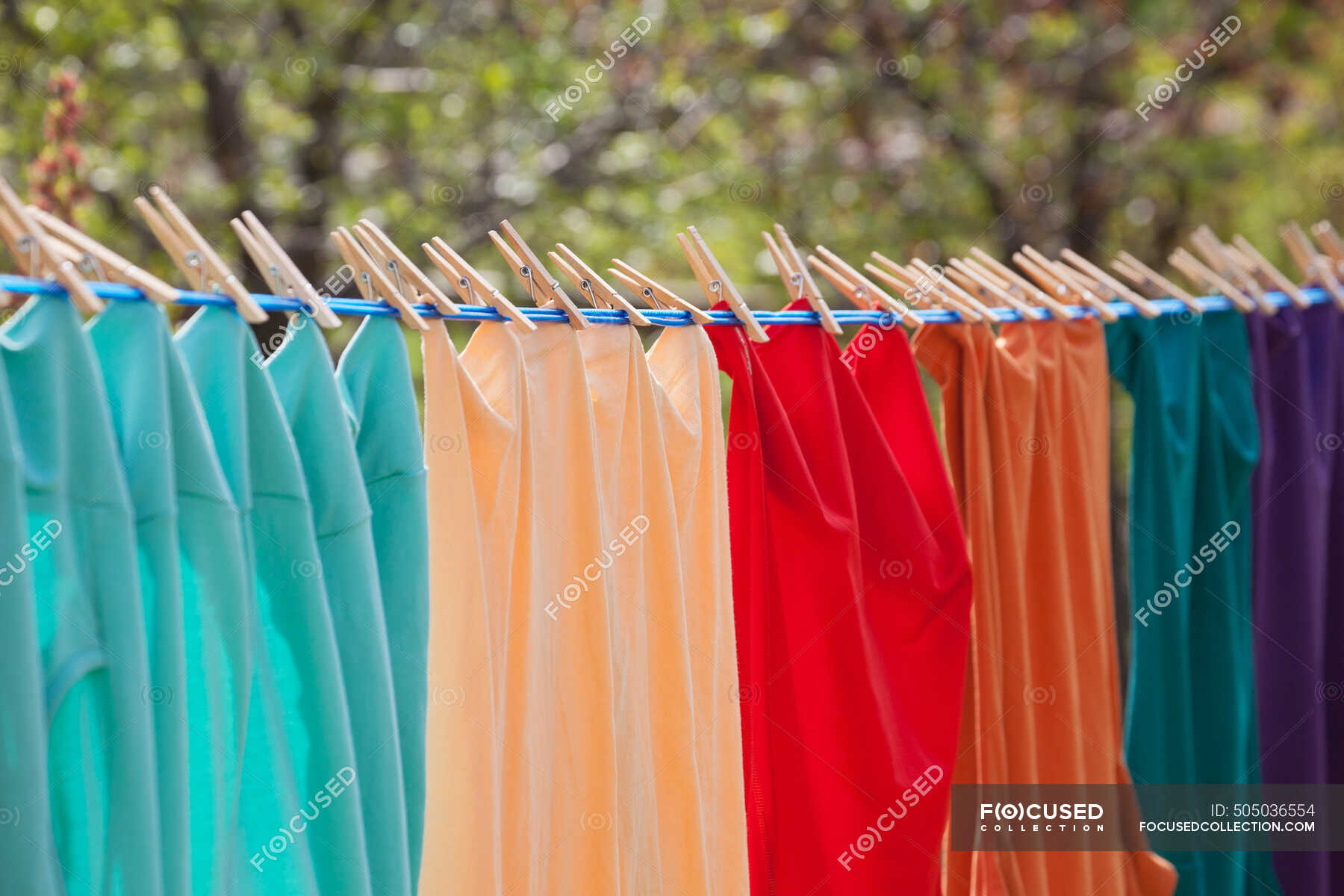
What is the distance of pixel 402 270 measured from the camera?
1294mm

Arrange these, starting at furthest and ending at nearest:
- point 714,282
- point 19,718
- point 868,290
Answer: point 868,290, point 714,282, point 19,718

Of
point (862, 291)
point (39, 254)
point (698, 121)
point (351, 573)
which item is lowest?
point (351, 573)

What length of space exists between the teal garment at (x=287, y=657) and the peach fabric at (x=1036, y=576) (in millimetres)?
922

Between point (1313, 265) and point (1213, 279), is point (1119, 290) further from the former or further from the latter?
point (1313, 265)

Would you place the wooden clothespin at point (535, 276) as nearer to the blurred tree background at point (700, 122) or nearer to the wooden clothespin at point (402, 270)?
the wooden clothespin at point (402, 270)

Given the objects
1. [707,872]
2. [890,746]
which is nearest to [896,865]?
[890,746]

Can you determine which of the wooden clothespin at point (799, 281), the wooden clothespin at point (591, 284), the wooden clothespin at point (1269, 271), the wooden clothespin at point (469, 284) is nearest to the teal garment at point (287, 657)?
the wooden clothespin at point (469, 284)

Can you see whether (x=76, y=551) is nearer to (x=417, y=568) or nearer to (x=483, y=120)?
(x=417, y=568)

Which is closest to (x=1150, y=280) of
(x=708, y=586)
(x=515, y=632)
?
(x=708, y=586)

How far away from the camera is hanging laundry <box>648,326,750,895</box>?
4.86ft

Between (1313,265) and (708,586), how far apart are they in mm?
1157

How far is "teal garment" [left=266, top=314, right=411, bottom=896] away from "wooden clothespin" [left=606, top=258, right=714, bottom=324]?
0.42 metres

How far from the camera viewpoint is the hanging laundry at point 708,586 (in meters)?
1.48

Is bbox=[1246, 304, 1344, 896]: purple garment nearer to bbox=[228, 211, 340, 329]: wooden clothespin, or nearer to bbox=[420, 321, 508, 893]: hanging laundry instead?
bbox=[420, 321, 508, 893]: hanging laundry
